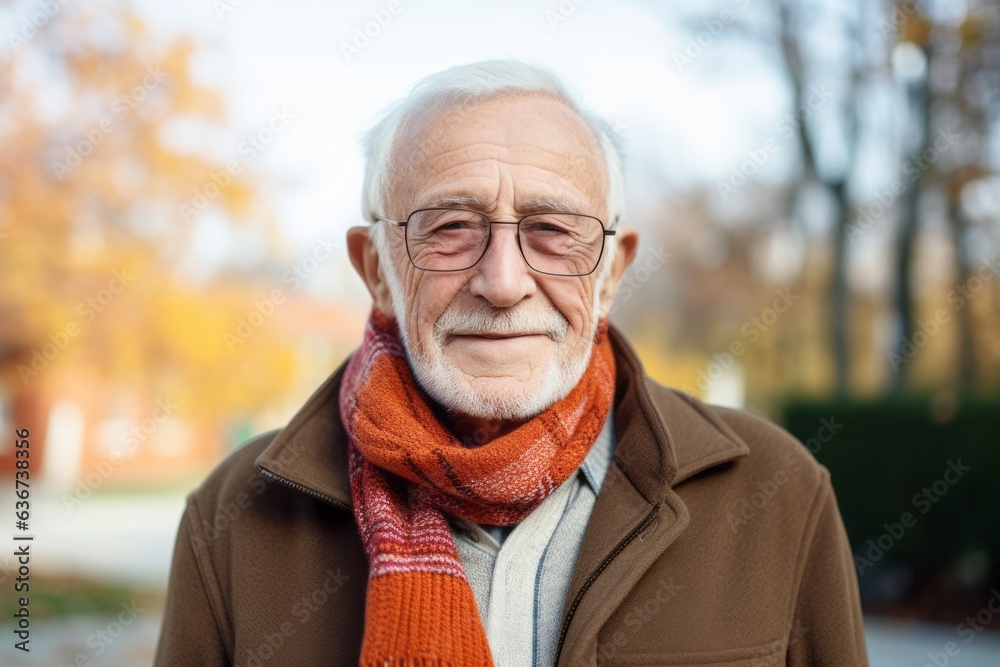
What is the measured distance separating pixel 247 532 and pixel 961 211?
401 inches

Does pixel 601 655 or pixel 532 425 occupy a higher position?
pixel 532 425

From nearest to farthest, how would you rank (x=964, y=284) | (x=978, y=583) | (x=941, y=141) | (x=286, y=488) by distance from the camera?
(x=286, y=488) → (x=978, y=583) → (x=941, y=141) → (x=964, y=284)

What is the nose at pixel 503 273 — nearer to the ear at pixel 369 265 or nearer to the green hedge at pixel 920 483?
the ear at pixel 369 265

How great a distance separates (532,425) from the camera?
5.94 feet

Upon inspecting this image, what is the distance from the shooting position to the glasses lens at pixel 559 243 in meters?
1.83

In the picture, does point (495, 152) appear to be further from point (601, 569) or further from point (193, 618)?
point (193, 618)

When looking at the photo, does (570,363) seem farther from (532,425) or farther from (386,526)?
(386,526)

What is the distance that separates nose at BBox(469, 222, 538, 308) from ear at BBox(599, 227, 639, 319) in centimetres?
28

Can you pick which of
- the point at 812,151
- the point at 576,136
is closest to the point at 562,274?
the point at 576,136

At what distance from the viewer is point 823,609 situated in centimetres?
186

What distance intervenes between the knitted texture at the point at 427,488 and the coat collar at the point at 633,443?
68 mm
